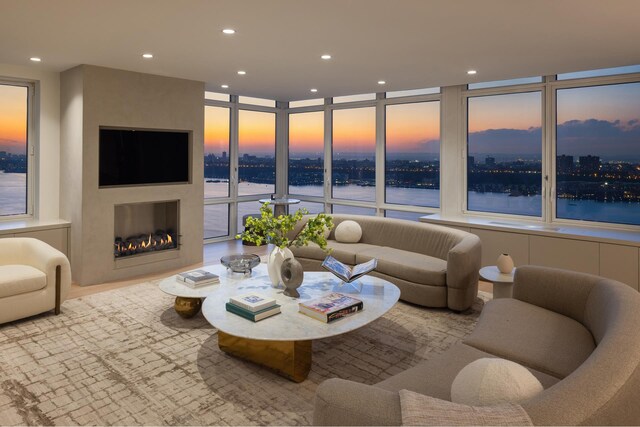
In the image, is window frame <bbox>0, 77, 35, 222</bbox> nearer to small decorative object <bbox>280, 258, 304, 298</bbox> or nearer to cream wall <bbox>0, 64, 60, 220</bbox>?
cream wall <bbox>0, 64, 60, 220</bbox>

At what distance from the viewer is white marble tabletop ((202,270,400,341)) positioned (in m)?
2.82

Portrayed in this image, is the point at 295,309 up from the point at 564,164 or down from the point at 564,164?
down

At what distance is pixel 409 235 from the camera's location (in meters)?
5.39

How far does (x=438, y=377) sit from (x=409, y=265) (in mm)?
2479

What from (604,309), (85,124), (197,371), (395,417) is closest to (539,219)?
(604,309)

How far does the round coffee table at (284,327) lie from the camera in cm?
283

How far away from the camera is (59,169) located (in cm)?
559

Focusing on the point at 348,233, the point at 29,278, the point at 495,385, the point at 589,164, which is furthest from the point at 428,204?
the point at 495,385

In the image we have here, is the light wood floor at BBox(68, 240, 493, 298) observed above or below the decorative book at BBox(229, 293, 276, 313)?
below

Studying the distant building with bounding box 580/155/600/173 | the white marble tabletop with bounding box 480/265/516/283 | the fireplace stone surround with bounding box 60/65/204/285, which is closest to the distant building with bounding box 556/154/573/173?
the distant building with bounding box 580/155/600/173

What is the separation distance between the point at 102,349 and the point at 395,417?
283cm

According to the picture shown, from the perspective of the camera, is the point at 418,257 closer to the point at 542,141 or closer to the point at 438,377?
the point at 542,141

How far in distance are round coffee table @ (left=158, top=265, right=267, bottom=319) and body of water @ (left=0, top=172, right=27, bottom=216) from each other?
286cm

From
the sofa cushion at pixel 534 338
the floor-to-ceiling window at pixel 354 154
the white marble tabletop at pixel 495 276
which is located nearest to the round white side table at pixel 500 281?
the white marble tabletop at pixel 495 276
